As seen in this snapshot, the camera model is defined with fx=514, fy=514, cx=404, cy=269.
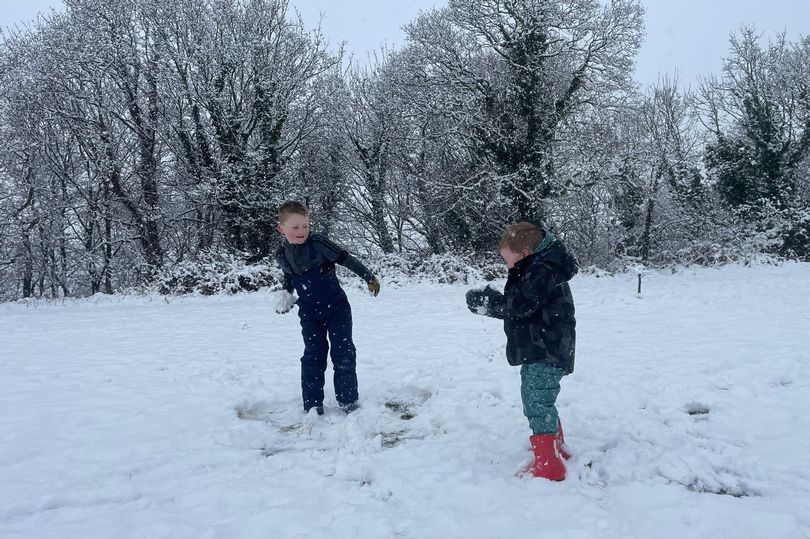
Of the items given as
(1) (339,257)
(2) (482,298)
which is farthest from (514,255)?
(1) (339,257)

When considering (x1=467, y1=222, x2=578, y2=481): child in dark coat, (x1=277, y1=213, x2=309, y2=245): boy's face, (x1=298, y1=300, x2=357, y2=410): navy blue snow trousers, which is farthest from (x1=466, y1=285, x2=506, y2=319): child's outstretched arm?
(x1=277, y1=213, x2=309, y2=245): boy's face

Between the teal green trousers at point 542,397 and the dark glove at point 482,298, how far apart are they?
490mm

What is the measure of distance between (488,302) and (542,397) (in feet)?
2.33

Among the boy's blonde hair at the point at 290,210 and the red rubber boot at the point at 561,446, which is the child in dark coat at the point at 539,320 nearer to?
the red rubber boot at the point at 561,446

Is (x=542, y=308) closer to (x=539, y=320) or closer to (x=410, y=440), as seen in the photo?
(x=539, y=320)

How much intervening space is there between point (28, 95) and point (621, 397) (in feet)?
62.9

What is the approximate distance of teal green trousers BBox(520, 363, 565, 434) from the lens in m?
3.33

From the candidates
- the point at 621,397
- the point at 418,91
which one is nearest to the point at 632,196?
the point at 418,91

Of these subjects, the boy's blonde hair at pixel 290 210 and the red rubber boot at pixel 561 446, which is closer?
the red rubber boot at pixel 561 446

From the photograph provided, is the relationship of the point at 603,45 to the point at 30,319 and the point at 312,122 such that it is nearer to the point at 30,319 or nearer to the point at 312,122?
the point at 312,122

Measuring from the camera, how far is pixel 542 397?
3.37 meters

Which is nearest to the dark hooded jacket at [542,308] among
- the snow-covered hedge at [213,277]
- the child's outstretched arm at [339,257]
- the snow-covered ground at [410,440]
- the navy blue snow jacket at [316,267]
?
the snow-covered ground at [410,440]

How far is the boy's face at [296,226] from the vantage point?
4.62m

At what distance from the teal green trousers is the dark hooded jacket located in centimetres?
6
